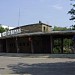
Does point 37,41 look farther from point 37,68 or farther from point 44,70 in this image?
point 44,70

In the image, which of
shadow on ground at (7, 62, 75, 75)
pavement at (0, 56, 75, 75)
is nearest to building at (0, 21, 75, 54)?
pavement at (0, 56, 75, 75)

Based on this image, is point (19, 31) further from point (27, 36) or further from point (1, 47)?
point (27, 36)

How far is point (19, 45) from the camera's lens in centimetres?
5334

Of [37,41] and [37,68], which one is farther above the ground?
[37,41]

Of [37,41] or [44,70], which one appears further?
[37,41]

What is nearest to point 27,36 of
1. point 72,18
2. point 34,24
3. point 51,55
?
point 51,55

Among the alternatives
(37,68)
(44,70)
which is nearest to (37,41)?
(37,68)

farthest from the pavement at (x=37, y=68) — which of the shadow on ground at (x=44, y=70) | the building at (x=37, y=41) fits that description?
the building at (x=37, y=41)

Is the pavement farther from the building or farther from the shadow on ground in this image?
the building

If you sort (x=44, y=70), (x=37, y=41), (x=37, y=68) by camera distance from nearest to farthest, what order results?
(x=44, y=70) → (x=37, y=68) → (x=37, y=41)

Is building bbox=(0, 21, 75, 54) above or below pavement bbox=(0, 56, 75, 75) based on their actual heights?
above

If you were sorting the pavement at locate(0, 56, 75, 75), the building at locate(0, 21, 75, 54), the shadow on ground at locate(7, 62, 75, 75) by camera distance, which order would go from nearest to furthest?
1. the shadow on ground at locate(7, 62, 75, 75)
2. the pavement at locate(0, 56, 75, 75)
3. the building at locate(0, 21, 75, 54)

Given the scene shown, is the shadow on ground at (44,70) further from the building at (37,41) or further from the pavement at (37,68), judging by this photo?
the building at (37,41)

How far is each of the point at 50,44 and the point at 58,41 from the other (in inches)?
302
